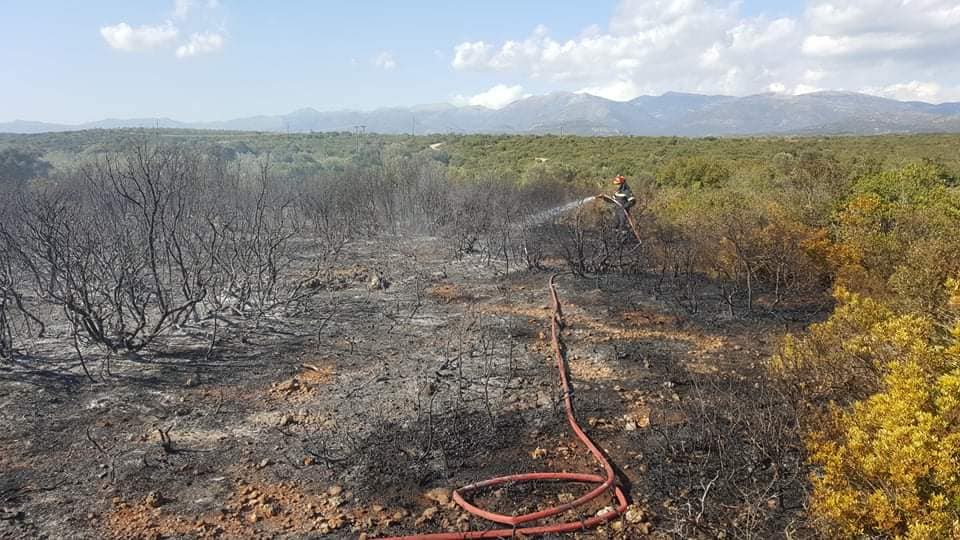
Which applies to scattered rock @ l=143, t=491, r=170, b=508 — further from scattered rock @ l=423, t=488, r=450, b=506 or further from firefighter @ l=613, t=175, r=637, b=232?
firefighter @ l=613, t=175, r=637, b=232

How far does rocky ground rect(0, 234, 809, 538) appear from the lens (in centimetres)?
417

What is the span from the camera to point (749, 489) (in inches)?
171

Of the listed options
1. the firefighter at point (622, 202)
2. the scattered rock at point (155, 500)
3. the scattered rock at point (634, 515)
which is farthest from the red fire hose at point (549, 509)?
the firefighter at point (622, 202)

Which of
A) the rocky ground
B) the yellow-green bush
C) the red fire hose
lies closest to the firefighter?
the rocky ground

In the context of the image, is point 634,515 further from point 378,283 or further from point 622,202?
point 622,202

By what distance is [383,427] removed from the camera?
546cm

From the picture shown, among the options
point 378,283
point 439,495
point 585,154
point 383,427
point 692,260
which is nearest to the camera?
point 439,495

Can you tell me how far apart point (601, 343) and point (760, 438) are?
10.2 feet

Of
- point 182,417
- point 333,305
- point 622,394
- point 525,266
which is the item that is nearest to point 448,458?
point 622,394

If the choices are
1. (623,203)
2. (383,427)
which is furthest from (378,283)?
(383,427)

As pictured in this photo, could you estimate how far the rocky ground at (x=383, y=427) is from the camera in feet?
13.7

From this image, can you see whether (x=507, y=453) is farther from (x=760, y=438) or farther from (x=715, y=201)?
(x=715, y=201)

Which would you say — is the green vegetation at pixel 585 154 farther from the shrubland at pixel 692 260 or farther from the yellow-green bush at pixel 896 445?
the yellow-green bush at pixel 896 445

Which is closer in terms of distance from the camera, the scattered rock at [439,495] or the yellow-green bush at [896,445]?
the yellow-green bush at [896,445]
